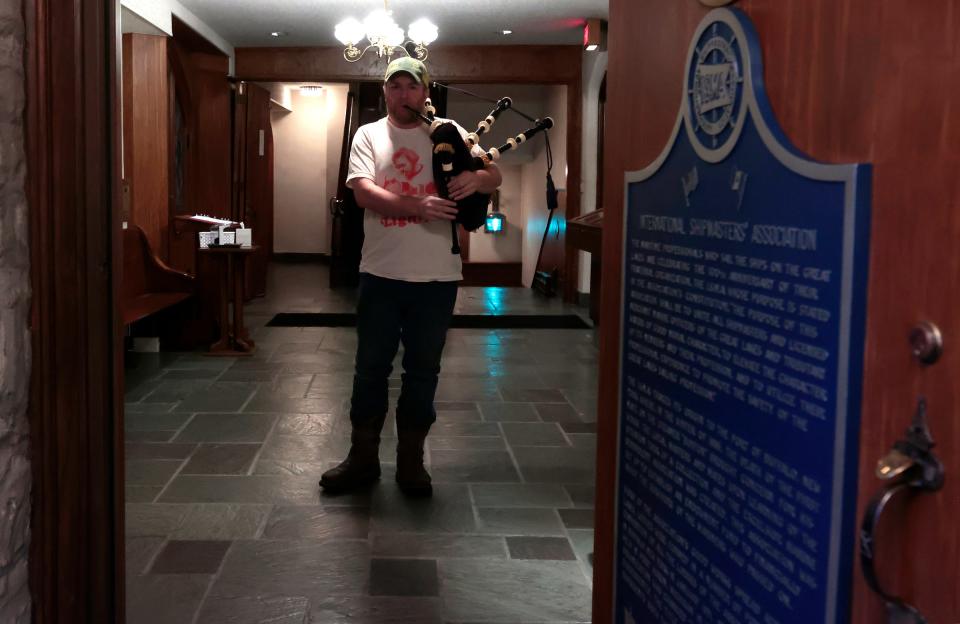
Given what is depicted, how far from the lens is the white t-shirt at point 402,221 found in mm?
3199

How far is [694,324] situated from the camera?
144 centimetres

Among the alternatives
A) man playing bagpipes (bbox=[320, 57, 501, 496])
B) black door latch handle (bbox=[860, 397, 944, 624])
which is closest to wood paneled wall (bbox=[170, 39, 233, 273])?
man playing bagpipes (bbox=[320, 57, 501, 496])

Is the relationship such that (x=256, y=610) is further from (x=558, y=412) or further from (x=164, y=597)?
(x=558, y=412)

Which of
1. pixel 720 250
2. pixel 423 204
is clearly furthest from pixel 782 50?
pixel 423 204

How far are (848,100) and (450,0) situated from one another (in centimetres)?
743

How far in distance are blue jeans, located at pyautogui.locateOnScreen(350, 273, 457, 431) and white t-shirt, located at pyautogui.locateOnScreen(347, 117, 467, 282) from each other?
0.19ft

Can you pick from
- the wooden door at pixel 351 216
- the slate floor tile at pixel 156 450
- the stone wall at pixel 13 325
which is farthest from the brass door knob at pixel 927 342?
the wooden door at pixel 351 216

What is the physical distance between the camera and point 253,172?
35.7ft

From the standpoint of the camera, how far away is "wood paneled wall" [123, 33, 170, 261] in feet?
26.1

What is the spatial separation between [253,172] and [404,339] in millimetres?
8043

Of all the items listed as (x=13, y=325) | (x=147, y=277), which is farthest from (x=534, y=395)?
(x=13, y=325)

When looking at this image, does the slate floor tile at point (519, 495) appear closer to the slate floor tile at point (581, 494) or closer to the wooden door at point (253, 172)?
the slate floor tile at point (581, 494)

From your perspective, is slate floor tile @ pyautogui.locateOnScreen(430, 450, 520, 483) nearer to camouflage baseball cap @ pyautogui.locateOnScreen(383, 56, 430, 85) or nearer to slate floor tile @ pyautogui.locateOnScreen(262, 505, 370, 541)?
slate floor tile @ pyautogui.locateOnScreen(262, 505, 370, 541)

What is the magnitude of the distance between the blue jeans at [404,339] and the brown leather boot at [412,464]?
6cm
